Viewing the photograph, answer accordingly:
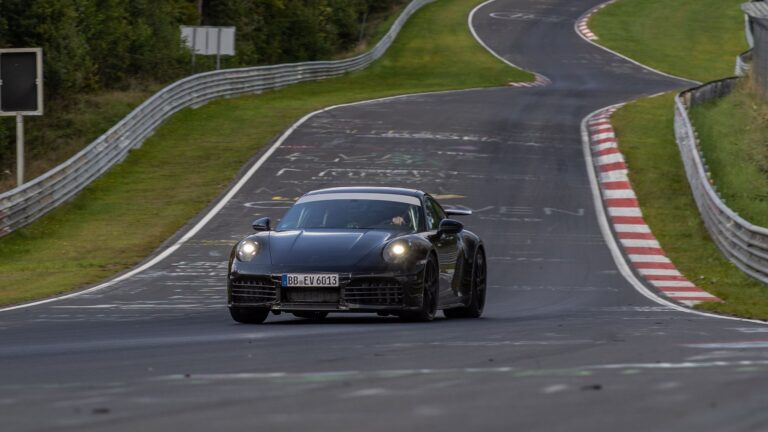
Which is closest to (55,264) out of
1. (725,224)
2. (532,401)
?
(725,224)

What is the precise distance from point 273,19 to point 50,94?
27.2m

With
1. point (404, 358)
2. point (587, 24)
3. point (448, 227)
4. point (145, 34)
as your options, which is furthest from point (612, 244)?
point (587, 24)

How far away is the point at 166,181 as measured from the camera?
30.4m

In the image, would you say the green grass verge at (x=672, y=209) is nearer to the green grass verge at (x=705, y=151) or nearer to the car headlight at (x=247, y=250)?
the green grass verge at (x=705, y=151)

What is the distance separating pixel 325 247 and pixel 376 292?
60 centimetres

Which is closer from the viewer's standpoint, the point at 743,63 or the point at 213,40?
the point at 213,40

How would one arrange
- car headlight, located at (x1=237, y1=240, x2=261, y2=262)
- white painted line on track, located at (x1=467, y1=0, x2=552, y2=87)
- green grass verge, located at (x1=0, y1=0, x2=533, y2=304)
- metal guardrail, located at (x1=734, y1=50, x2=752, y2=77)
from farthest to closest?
white painted line on track, located at (x1=467, y1=0, x2=552, y2=87) → metal guardrail, located at (x1=734, y1=50, x2=752, y2=77) → green grass verge, located at (x1=0, y1=0, x2=533, y2=304) → car headlight, located at (x1=237, y1=240, x2=261, y2=262)

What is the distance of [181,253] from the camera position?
21516 mm

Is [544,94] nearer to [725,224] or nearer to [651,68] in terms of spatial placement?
[651,68]

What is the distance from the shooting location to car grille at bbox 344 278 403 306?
12.1 metres

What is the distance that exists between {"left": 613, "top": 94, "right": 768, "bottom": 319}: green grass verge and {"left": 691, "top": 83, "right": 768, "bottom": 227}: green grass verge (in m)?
0.71

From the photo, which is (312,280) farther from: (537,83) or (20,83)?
(537,83)

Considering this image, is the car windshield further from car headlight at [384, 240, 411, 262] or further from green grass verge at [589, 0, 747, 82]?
green grass verge at [589, 0, 747, 82]

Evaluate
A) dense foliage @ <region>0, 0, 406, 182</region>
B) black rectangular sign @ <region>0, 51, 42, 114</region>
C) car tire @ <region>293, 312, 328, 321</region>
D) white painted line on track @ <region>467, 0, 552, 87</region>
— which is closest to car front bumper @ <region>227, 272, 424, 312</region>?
car tire @ <region>293, 312, 328, 321</region>
